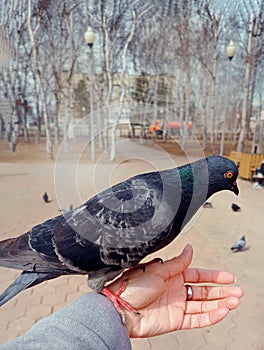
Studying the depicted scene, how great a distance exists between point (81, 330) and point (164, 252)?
2.25 meters

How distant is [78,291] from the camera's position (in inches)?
93.2

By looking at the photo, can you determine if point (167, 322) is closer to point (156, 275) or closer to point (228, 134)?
point (156, 275)

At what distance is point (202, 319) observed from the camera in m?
1.25

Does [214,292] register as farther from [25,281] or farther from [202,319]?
[25,281]

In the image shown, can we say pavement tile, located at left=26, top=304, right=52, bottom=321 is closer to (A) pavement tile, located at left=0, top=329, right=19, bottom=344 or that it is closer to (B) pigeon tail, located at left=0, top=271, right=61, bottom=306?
(A) pavement tile, located at left=0, top=329, right=19, bottom=344

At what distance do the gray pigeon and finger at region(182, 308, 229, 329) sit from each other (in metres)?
0.39

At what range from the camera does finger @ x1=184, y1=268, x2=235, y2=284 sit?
1.36 meters

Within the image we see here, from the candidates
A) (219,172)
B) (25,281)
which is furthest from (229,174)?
(25,281)

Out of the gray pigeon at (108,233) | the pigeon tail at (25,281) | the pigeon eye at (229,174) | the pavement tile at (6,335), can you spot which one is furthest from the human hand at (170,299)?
the pavement tile at (6,335)

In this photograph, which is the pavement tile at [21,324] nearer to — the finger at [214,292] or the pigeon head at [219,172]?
the finger at [214,292]

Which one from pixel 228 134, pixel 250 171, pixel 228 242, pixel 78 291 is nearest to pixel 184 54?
pixel 250 171

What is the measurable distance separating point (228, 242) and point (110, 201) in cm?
262

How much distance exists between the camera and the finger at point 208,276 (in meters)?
1.36

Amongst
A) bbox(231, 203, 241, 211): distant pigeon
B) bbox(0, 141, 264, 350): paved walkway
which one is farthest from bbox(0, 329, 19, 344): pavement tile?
bbox(231, 203, 241, 211): distant pigeon
